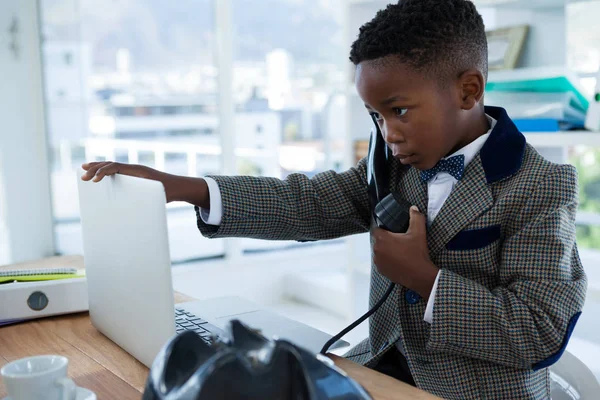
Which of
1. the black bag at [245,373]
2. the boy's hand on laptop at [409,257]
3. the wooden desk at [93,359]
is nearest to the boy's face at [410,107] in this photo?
the boy's hand on laptop at [409,257]

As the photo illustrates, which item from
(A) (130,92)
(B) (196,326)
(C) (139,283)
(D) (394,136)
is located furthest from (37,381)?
(A) (130,92)

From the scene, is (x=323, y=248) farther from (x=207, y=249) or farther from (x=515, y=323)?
(x=515, y=323)

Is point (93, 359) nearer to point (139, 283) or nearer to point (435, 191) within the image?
point (139, 283)

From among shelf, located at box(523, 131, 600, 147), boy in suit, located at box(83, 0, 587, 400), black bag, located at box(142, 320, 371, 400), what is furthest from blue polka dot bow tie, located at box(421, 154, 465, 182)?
shelf, located at box(523, 131, 600, 147)

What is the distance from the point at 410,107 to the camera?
99cm

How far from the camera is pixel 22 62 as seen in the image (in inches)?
117

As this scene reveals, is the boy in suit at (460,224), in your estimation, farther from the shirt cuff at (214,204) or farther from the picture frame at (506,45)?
the picture frame at (506,45)

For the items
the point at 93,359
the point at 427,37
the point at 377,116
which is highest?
the point at 427,37

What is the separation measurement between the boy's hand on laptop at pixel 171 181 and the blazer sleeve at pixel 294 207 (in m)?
0.03

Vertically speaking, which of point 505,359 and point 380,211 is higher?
point 380,211

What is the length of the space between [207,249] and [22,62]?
1265 millimetres

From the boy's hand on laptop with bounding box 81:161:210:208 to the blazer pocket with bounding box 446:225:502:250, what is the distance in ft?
1.41

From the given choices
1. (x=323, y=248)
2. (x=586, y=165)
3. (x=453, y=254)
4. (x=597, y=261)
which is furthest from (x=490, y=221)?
(x=323, y=248)

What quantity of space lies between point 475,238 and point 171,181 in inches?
19.9
